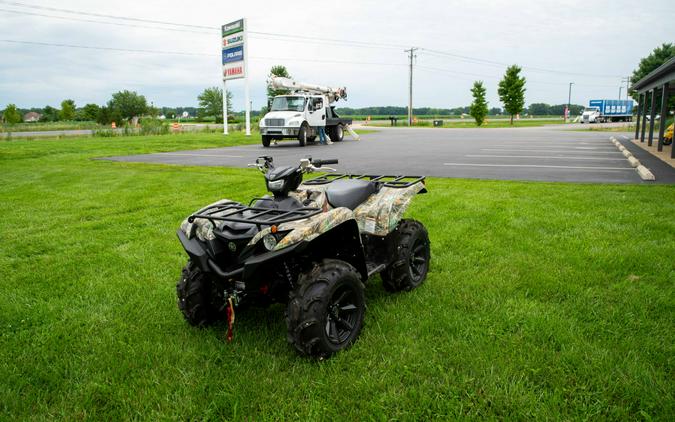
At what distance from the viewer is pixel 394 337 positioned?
3293 mm

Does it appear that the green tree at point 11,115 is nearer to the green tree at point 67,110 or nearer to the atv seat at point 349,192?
the green tree at point 67,110

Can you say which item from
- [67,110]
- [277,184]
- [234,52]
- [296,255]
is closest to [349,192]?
[277,184]

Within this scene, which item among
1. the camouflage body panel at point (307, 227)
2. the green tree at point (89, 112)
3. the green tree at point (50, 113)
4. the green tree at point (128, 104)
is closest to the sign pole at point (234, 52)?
the camouflage body panel at point (307, 227)

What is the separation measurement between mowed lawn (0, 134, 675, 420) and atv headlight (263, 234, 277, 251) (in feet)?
2.40

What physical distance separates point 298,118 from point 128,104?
168ft

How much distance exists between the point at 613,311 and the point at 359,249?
1920 mm

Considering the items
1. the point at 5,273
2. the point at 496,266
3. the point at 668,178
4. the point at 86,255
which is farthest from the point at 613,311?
the point at 668,178

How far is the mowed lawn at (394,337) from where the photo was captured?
2.62 m

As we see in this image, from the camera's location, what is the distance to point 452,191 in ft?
28.5

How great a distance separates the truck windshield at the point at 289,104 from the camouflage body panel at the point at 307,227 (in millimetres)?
19962

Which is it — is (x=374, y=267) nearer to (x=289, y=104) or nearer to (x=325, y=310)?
(x=325, y=310)

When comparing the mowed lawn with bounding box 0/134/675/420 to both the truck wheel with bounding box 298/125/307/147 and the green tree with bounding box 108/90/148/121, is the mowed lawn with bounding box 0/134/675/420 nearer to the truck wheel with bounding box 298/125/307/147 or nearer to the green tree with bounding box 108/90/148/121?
the truck wheel with bounding box 298/125/307/147

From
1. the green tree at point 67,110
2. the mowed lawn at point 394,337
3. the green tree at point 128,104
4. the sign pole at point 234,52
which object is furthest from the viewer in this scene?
the green tree at point 67,110

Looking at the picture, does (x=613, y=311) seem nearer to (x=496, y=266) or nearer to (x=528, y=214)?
(x=496, y=266)
